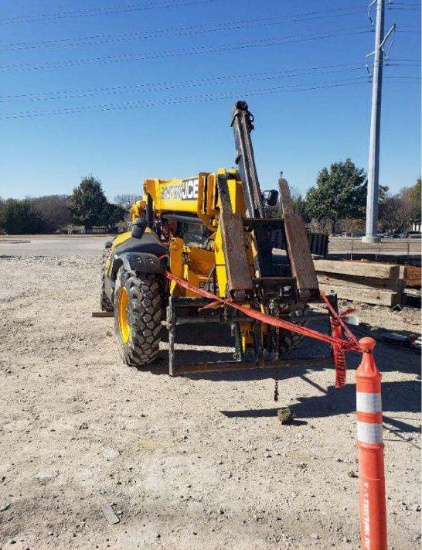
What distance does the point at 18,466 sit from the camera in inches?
146

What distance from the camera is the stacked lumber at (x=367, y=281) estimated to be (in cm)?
1004

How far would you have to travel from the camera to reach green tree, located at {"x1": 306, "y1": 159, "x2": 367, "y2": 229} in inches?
1702

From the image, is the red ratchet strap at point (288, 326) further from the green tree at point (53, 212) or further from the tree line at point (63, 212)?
the green tree at point (53, 212)


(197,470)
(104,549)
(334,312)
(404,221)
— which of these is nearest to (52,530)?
(104,549)

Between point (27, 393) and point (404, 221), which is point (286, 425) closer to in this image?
point (27, 393)

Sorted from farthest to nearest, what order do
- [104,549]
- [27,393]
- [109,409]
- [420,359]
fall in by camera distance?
[420,359], [27,393], [109,409], [104,549]

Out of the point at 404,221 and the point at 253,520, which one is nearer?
the point at 253,520

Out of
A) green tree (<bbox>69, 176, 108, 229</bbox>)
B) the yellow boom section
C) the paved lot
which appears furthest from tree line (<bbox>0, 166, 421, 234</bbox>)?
the yellow boom section

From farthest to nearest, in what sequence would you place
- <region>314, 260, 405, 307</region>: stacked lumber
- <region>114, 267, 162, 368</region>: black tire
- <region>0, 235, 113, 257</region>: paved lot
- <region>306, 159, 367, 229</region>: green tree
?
1. <region>306, 159, 367, 229</region>: green tree
2. <region>0, 235, 113, 257</region>: paved lot
3. <region>314, 260, 405, 307</region>: stacked lumber
4. <region>114, 267, 162, 368</region>: black tire

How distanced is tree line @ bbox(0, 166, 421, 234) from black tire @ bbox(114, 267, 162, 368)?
36630 mm

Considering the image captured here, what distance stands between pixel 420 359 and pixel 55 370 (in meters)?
4.88

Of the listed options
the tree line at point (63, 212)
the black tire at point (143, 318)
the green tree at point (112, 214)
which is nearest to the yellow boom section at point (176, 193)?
the black tire at point (143, 318)

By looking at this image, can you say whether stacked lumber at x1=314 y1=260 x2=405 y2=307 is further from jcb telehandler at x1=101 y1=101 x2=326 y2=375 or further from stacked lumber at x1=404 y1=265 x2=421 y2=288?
jcb telehandler at x1=101 y1=101 x2=326 y2=375

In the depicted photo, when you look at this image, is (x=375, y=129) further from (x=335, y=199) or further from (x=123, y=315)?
(x=335, y=199)
